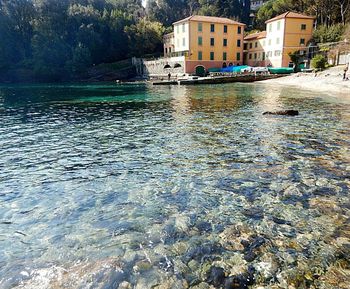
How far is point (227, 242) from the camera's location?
543cm

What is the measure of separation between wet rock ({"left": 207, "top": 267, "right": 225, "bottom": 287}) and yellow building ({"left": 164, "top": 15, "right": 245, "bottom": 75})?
64.0 m

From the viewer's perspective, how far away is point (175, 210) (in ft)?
22.0

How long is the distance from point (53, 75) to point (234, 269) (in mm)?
83803

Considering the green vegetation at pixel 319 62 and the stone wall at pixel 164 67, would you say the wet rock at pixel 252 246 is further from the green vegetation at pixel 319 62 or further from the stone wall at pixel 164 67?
the stone wall at pixel 164 67

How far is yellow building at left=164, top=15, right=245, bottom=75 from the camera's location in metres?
66.0

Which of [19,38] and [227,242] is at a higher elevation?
[19,38]

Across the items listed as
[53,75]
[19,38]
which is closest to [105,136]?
[53,75]

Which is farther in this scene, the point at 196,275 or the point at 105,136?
the point at 105,136

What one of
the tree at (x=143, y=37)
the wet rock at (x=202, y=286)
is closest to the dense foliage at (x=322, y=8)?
the tree at (x=143, y=37)

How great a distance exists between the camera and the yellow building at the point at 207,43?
2597 inches

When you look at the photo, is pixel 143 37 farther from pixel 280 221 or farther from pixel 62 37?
pixel 280 221

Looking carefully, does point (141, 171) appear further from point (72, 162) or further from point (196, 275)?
point (196, 275)

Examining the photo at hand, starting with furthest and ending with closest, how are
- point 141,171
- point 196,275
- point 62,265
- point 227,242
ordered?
1. point 141,171
2. point 227,242
3. point 62,265
4. point 196,275

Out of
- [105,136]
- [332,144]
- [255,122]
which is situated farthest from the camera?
[255,122]
